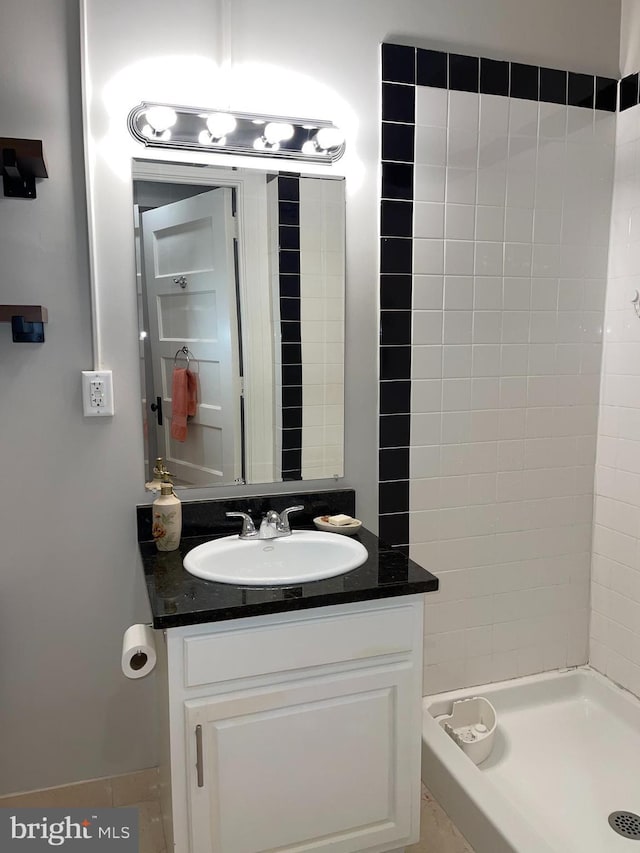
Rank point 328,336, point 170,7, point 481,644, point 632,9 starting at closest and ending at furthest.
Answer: point 170,7, point 328,336, point 632,9, point 481,644

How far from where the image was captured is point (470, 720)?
2197 millimetres

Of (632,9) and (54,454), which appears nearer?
(54,454)

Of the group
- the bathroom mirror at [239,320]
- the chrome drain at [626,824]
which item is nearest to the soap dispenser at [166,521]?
the bathroom mirror at [239,320]

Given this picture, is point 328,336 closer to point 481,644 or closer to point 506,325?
point 506,325

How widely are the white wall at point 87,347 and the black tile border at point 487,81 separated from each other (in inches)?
1.7

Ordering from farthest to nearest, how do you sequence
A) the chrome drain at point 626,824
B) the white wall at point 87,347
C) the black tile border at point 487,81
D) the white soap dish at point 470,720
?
the white soap dish at point 470,720 → the black tile border at point 487,81 → the chrome drain at point 626,824 → the white wall at point 87,347

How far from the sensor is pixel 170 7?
1729 mm

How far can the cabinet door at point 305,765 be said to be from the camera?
1.44m

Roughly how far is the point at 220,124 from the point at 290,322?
→ 0.55 metres

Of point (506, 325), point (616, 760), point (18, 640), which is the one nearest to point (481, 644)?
point (616, 760)

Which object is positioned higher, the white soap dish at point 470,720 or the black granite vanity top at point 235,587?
the black granite vanity top at point 235,587

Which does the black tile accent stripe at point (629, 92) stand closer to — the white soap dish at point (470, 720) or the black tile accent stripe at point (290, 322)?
the black tile accent stripe at point (290, 322)

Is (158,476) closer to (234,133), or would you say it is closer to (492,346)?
(234,133)

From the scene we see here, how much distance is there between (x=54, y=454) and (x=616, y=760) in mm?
1934
